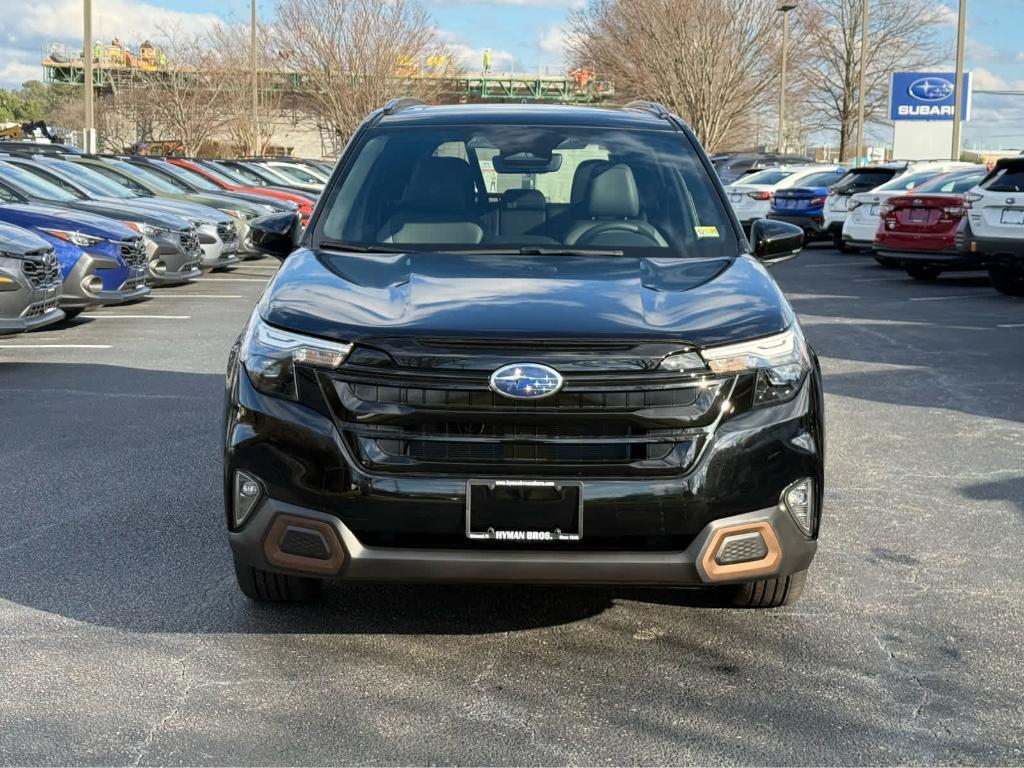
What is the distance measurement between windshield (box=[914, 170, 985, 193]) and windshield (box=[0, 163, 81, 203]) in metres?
11.1

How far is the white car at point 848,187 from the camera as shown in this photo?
78.3 ft

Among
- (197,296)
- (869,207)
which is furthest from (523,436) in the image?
(869,207)

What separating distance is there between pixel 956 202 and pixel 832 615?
46.0 feet

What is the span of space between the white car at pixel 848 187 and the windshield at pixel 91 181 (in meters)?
12.4

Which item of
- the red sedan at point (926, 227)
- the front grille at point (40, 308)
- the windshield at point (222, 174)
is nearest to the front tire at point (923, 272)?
the red sedan at point (926, 227)

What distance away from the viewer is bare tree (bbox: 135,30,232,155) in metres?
55.5

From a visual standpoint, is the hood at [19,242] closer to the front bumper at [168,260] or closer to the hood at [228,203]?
the front bumper at [168,260]

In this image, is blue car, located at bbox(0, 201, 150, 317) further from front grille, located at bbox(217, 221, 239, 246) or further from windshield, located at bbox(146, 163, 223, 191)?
windshield, located at bbox(146, 163, 223, 191)

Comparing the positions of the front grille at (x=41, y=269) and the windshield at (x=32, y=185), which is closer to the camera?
the front grille at (x=41, y=269)

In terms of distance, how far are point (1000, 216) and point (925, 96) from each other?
3363cm

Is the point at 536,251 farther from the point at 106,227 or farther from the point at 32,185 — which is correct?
the point at 32,185

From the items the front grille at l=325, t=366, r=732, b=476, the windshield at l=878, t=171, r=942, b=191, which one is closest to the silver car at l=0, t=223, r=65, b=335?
the front grille at l=325, t=366, r=732, b=476

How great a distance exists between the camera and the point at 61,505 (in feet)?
20.1

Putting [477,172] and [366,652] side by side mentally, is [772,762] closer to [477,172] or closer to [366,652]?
[366,652]
